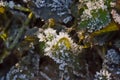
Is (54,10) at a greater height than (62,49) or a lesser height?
greater

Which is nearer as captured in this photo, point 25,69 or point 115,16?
point 115,16

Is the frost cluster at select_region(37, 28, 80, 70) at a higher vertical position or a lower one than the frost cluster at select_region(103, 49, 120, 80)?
higher

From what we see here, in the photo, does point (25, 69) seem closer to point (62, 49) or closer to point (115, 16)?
point (62, 49)

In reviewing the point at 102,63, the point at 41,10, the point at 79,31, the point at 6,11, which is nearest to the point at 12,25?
the point at 6,11

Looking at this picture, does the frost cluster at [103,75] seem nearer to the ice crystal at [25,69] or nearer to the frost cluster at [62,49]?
the frost cluster at [62,49]

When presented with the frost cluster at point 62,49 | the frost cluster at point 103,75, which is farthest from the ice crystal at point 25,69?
the frost cluster at point 103,75

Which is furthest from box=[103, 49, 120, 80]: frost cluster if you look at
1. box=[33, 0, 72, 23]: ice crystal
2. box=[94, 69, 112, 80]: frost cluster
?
box=[33, 0, 72, 23]: ice crystal

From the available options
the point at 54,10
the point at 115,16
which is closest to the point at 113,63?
the point at 115,16

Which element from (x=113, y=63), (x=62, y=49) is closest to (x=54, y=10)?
(x=62, y=49)

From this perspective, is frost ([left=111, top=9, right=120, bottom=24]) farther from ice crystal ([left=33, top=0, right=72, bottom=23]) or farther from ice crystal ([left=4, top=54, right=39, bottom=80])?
ice crystal ([left=4, top=54, right=39, bottom=80])

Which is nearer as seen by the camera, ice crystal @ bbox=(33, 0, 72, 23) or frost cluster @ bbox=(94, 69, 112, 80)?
frost cluster @ bbox=(94, 69, 112, 80)
